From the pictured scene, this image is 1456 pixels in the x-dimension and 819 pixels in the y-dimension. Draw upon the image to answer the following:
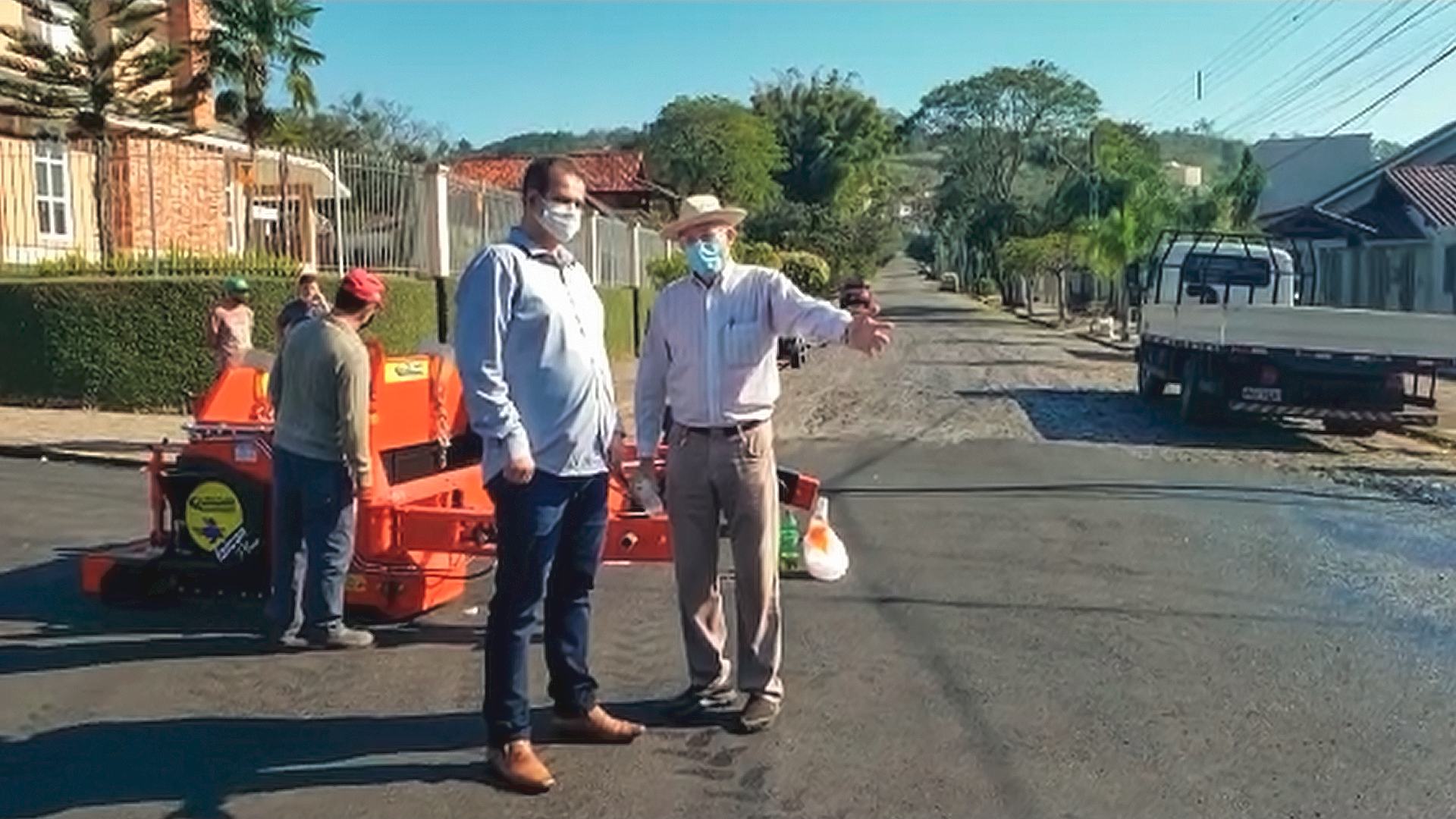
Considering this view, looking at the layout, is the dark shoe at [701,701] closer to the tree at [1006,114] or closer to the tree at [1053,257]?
the tree at [1053,257]

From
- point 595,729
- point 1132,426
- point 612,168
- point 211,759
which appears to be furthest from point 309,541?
point 612,168

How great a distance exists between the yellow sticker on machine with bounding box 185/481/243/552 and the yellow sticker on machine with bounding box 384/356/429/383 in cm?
94

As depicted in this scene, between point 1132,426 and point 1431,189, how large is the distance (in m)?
21.3

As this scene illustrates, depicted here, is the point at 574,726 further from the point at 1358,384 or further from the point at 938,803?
the point at 1358,384

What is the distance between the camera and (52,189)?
23062 mm

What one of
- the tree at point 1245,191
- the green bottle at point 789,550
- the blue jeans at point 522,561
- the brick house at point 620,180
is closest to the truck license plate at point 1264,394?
the green bottle at point 789,550

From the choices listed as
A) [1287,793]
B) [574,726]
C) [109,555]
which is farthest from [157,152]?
[1287,793]

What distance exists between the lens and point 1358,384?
1549cm

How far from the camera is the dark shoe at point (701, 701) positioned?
5.73 metres

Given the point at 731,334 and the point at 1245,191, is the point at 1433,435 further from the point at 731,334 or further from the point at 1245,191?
the point at 1245,191

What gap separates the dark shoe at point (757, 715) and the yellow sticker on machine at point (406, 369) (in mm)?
2971

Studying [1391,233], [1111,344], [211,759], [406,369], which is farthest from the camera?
[1111,344]

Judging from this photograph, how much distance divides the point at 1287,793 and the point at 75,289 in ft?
48.7

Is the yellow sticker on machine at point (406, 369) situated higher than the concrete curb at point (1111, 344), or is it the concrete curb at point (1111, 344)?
the yellow sticker on machine at point (406, 369)
